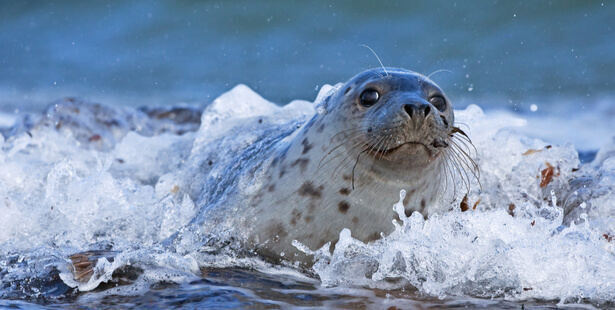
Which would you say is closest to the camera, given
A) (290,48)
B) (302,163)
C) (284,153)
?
(302,163)

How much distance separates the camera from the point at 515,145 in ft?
18.3

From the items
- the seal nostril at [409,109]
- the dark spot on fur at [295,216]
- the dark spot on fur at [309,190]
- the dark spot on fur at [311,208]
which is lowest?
the dark spot on fur at [295,216]

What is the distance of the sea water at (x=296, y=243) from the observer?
2896 millimetres

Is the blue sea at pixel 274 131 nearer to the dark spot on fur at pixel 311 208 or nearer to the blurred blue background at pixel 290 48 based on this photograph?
the blurred blue background at pixel 290 48

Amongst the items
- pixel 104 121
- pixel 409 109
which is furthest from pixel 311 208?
pixel 104 121

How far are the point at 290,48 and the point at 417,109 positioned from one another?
34.7 ft

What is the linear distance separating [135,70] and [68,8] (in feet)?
7.81

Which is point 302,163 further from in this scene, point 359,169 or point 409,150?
point 409,150

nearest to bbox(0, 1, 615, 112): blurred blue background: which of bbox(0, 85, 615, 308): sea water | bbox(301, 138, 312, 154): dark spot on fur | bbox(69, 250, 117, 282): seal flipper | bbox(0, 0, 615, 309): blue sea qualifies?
bbox(0, 0, 615, 309): blue sea

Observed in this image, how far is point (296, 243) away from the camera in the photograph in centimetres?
355

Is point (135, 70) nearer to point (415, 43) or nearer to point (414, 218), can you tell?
point (415, 43)

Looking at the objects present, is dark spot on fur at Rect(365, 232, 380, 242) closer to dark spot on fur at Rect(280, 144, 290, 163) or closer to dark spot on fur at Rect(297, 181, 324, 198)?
dark spot on fur at Rect(297, 181, 324, 198)

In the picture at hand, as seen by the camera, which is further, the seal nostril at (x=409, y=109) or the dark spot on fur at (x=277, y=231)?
the dark spot on fur at (x=277, y=231)

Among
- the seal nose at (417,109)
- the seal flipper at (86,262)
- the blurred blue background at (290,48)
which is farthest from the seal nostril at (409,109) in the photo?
the blurred blue background at (290,48)
